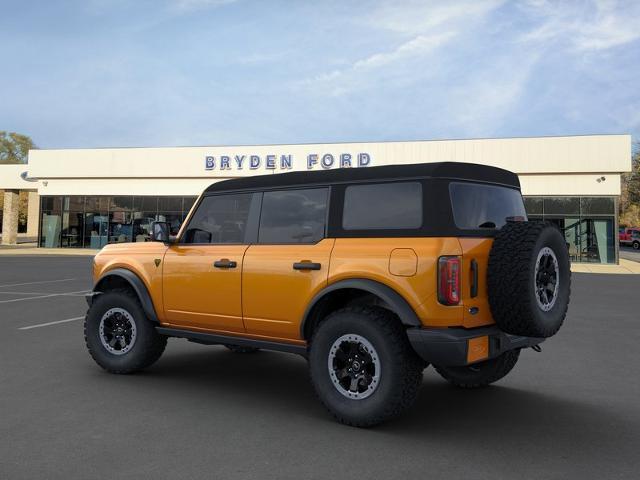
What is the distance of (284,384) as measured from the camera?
5.49 meters

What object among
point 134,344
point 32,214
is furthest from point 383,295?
point 32,214

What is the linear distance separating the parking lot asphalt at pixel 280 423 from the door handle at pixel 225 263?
1160mm

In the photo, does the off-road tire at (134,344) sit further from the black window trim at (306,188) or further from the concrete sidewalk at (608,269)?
the concrete sidewalk at (608,269)

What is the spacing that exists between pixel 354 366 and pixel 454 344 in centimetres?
80

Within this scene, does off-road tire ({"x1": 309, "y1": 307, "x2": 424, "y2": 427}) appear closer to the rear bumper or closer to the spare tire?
the rear bumper

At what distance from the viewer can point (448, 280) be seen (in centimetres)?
385

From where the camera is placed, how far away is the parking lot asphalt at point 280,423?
3.44 meters

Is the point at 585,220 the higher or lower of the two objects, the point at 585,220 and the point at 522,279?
the higher

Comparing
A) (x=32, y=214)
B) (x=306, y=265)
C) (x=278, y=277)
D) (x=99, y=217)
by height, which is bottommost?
(x=278, y=277)

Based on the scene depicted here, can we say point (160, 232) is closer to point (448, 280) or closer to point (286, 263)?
point (286, 263)

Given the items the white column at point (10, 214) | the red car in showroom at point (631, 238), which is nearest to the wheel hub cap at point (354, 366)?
the white column at point (10, 214)

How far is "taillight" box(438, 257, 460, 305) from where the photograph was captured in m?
3.85

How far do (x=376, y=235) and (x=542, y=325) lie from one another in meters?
1.36

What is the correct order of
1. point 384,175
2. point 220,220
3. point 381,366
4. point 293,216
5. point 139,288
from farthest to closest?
point 139,288
point 220,220
point 293,216
point 384,175
point 381,366
